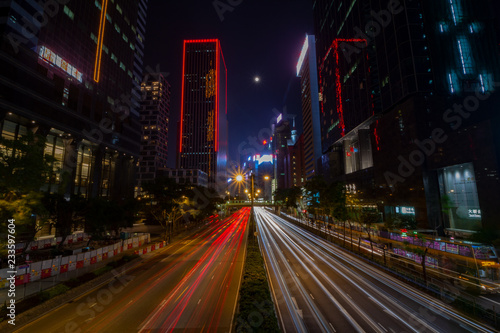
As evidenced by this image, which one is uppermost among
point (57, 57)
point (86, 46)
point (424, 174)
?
point (86, 46)

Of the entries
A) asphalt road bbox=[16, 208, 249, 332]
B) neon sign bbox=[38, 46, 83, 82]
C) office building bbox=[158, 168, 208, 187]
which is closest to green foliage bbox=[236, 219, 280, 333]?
asphalt road bbox=[16, 208, 249, 332]

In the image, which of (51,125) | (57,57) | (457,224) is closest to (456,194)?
(457,224)

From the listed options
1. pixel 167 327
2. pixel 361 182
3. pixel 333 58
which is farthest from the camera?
pixel 333 58

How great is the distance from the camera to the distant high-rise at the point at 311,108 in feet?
472

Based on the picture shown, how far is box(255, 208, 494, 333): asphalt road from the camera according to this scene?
1152cm

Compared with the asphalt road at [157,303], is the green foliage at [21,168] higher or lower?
higher

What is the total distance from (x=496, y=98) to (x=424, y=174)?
76.3ft

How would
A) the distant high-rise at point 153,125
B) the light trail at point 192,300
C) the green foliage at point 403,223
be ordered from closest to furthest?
the light trail at point 192,300 < the green foliage at point 403,223 < the distant high-rise at point 153,125

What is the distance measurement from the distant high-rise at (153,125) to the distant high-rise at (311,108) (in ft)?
310

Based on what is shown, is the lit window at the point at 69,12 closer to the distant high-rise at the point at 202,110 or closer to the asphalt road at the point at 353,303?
the asphalt road at the point at 353,303

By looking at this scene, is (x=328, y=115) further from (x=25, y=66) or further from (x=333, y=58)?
(x=25, y=66)

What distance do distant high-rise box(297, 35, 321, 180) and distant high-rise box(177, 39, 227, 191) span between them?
65280 millimetres

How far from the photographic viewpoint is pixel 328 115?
323 ft

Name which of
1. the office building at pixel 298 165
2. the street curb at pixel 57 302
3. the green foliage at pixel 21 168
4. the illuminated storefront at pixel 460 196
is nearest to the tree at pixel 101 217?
the street curb at pixel 57 302
